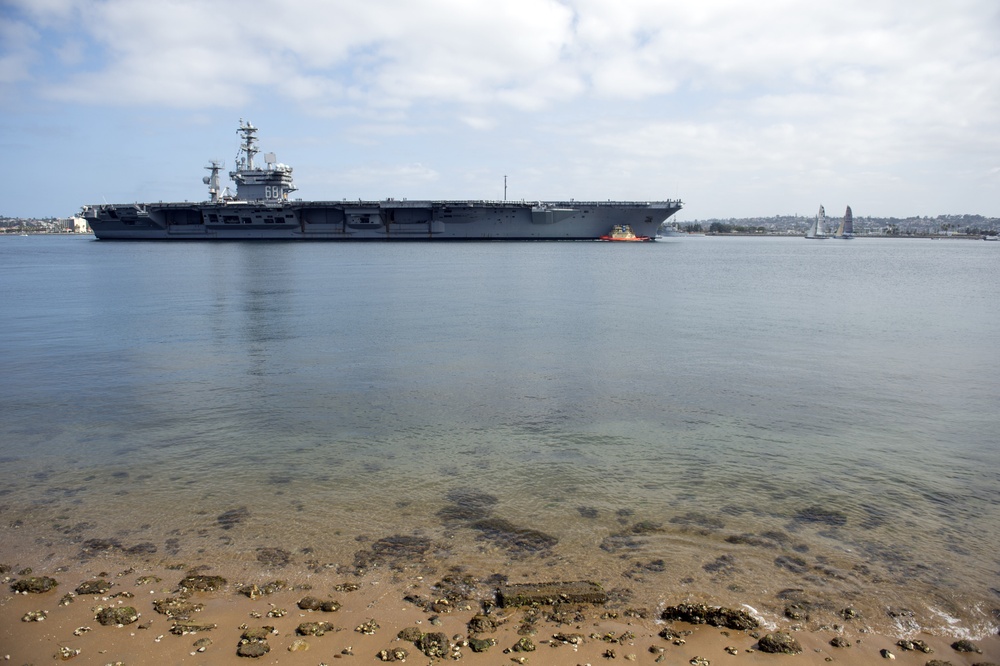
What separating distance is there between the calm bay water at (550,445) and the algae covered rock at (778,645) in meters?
0.37

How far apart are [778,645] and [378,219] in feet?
217

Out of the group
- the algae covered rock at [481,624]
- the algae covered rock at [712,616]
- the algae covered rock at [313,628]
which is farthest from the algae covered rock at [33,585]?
the algae covered rock at [712,616]

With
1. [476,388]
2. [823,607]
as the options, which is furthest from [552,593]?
[476,388]

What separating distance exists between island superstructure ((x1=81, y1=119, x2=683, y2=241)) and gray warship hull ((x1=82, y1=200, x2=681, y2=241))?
0.10 metres

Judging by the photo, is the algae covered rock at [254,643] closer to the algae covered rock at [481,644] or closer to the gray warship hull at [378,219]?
the algae covered rock at [481,644]

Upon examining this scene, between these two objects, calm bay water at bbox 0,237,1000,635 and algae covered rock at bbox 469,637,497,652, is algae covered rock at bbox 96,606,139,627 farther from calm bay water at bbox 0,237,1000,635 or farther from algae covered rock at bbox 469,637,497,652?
algae covered rock at bbox 469,637,497,652

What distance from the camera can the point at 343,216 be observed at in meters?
67.0

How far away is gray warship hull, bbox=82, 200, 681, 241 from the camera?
65.4 meters

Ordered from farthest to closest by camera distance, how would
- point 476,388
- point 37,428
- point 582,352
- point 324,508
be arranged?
point 582,352 < point 476,388 < point 37,428 < point 324,508

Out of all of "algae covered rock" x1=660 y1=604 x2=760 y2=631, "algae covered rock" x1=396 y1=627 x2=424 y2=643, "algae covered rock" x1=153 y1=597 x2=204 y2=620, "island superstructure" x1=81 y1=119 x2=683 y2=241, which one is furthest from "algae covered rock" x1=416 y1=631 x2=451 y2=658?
"island superstructure" x1=81 y1=119 x2=683 y2=241

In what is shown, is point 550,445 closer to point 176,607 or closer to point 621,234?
point 176,607

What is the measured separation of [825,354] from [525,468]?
949cm

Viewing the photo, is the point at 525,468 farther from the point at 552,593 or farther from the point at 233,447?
the point at 233,447

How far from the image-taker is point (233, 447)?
7629 millimetres
